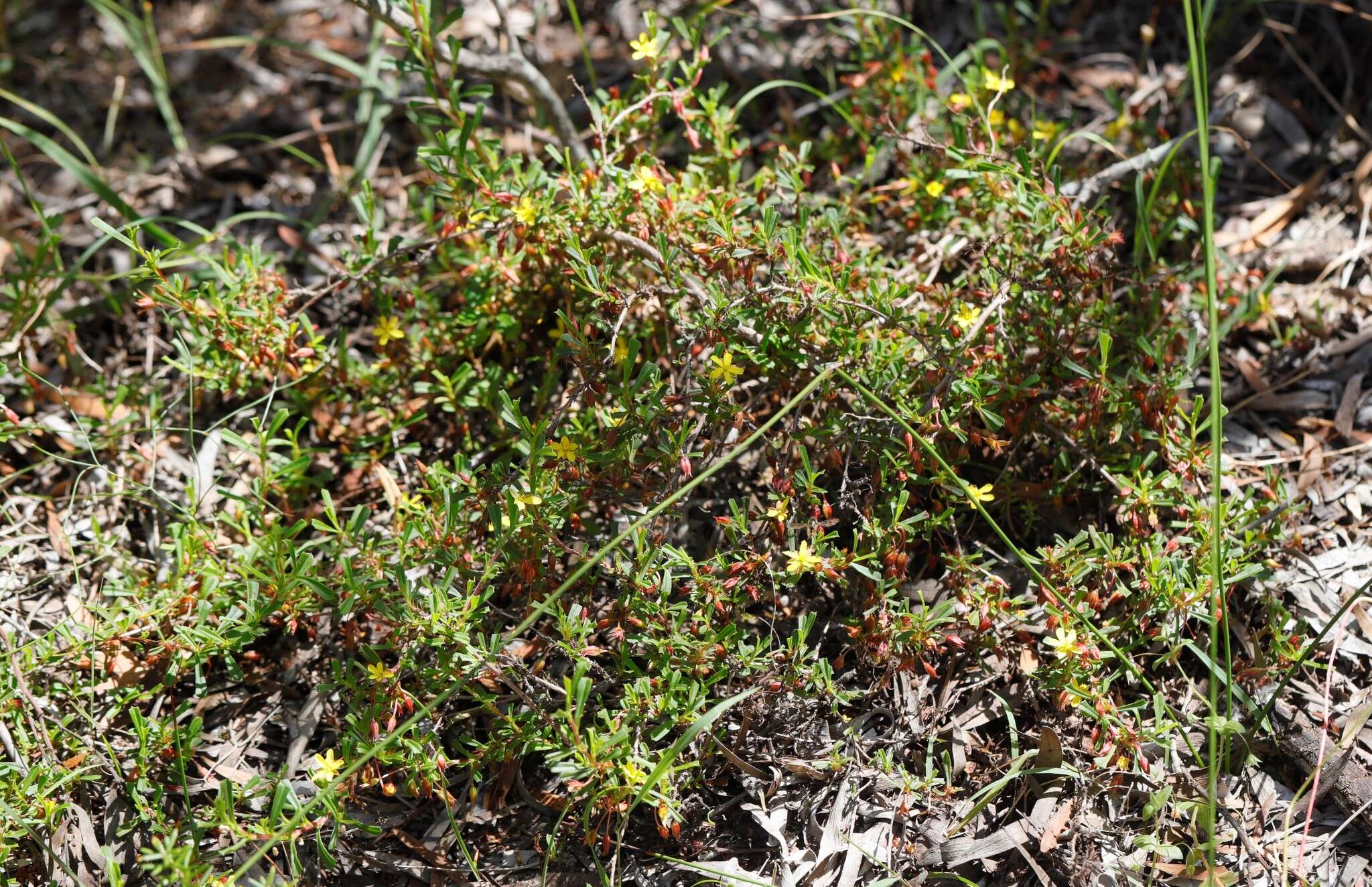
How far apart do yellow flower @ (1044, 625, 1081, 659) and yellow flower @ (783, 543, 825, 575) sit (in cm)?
54

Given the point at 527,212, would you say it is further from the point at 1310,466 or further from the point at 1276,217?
the point at 1276,217

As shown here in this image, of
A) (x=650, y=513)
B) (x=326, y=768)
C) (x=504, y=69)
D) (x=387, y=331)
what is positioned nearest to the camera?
(x=650, y=513)

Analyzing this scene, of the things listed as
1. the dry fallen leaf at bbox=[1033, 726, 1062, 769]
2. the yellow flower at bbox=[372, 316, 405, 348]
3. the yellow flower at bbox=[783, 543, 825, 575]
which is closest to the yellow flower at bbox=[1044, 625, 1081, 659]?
the dry fallen leaf at bbox=[1033, 726, 1062, 769]

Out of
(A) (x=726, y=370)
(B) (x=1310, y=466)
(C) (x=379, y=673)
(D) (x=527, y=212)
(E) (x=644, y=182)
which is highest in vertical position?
(E) (x=644, y=182)

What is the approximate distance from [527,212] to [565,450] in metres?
0.63

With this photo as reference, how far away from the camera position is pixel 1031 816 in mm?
2488

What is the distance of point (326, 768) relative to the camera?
92.7 inches

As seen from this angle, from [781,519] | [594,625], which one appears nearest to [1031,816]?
[781,519]

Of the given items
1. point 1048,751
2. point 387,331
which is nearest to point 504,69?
point 387,331

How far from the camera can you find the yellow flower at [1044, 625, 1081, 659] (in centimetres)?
237

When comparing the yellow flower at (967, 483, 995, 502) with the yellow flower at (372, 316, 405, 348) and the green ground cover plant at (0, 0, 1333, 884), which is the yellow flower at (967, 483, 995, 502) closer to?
the green ground cover plant at (0, 0, 1333, 884)

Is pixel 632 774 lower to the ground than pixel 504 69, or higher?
lower

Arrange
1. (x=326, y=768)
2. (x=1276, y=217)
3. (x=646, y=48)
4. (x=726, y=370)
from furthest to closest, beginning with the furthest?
(x=1276, y=217) < (x=646, y=48) < (x=726, y=370) < (x=326, y=768)

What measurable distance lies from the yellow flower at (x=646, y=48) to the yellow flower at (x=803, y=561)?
4.50ft
